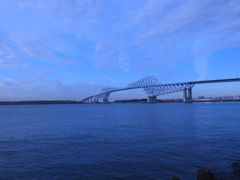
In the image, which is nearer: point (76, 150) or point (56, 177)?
point (56, 177)

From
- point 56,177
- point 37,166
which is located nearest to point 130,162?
point 56,177

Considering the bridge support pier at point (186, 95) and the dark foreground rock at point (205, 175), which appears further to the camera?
the bridge support pier at point (186, 95)

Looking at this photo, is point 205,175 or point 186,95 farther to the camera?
point 186,95

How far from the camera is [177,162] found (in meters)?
8.45

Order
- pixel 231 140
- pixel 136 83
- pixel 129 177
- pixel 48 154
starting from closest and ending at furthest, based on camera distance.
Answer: pixel 129 177, pixel 48 154, pixel 231 140, pixel 136 83

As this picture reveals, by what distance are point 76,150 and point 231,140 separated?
30.3ft

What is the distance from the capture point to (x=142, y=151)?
33.2 ft

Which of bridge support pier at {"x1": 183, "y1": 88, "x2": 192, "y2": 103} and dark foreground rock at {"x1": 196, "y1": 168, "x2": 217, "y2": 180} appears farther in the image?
bridge support pier at {"x1": 183, "y1": 88, "x2": 192, "y2": 103}

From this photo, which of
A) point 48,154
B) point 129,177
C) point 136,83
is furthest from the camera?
point 136,83

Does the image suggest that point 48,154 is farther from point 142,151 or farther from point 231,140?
point 231,140

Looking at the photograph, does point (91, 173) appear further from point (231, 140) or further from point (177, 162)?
point (231, 140)

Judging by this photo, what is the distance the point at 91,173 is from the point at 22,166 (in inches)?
117

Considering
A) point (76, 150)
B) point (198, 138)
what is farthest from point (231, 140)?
point (76, 150)

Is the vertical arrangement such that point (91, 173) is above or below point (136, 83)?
below
